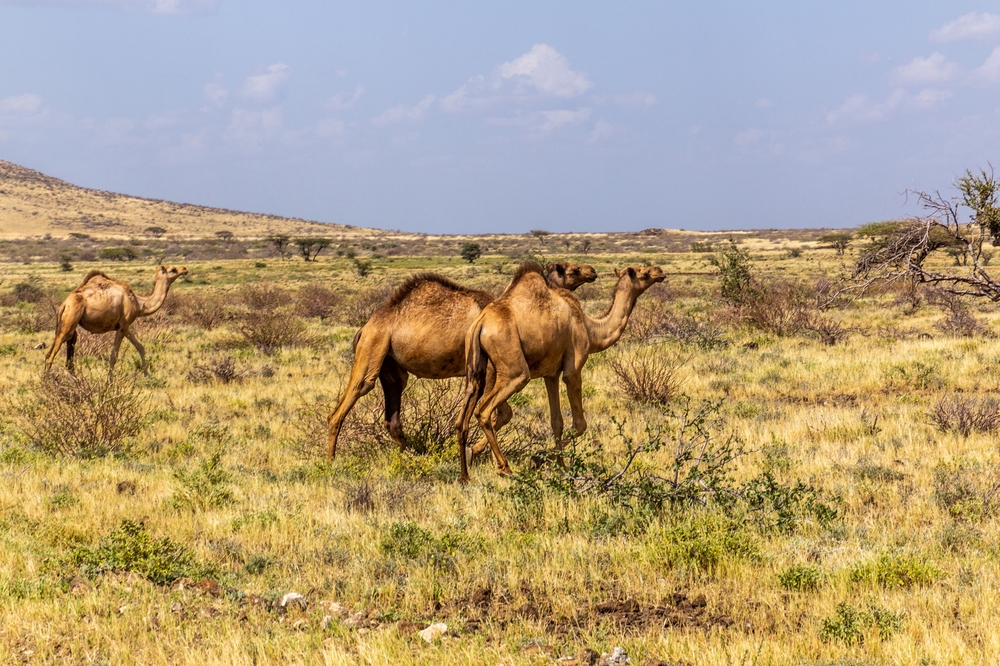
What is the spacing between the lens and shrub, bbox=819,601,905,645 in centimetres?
464

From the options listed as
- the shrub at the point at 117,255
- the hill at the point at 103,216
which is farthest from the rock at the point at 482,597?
the hill at the point at 103,216

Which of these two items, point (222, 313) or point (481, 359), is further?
→ point (222, 313)

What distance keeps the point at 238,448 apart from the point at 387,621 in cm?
550

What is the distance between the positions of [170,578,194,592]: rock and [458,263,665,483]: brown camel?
3.05 m

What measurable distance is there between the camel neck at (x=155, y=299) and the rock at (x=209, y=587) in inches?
448

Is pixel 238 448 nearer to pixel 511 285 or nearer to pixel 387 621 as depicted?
pixel 511 285

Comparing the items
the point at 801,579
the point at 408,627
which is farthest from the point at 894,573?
the point at 408,627

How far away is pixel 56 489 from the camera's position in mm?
8023

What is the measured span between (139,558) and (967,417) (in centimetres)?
850

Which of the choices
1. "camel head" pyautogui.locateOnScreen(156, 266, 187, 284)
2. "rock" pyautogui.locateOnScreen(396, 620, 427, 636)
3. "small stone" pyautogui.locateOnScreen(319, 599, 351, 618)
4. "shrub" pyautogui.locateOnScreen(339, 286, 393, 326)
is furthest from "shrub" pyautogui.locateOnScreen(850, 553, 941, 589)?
"shrub" pyautogui.locateOnScreen(339, 286, 393, 326)

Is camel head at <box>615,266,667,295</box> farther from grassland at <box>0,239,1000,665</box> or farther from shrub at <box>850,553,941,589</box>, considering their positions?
shrub at <box>850,553,941,589</box>

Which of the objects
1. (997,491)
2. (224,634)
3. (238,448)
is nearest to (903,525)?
(997,491)

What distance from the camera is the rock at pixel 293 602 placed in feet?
17.5

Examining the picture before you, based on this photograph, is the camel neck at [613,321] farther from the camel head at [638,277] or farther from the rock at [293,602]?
the rock at [293,602]
